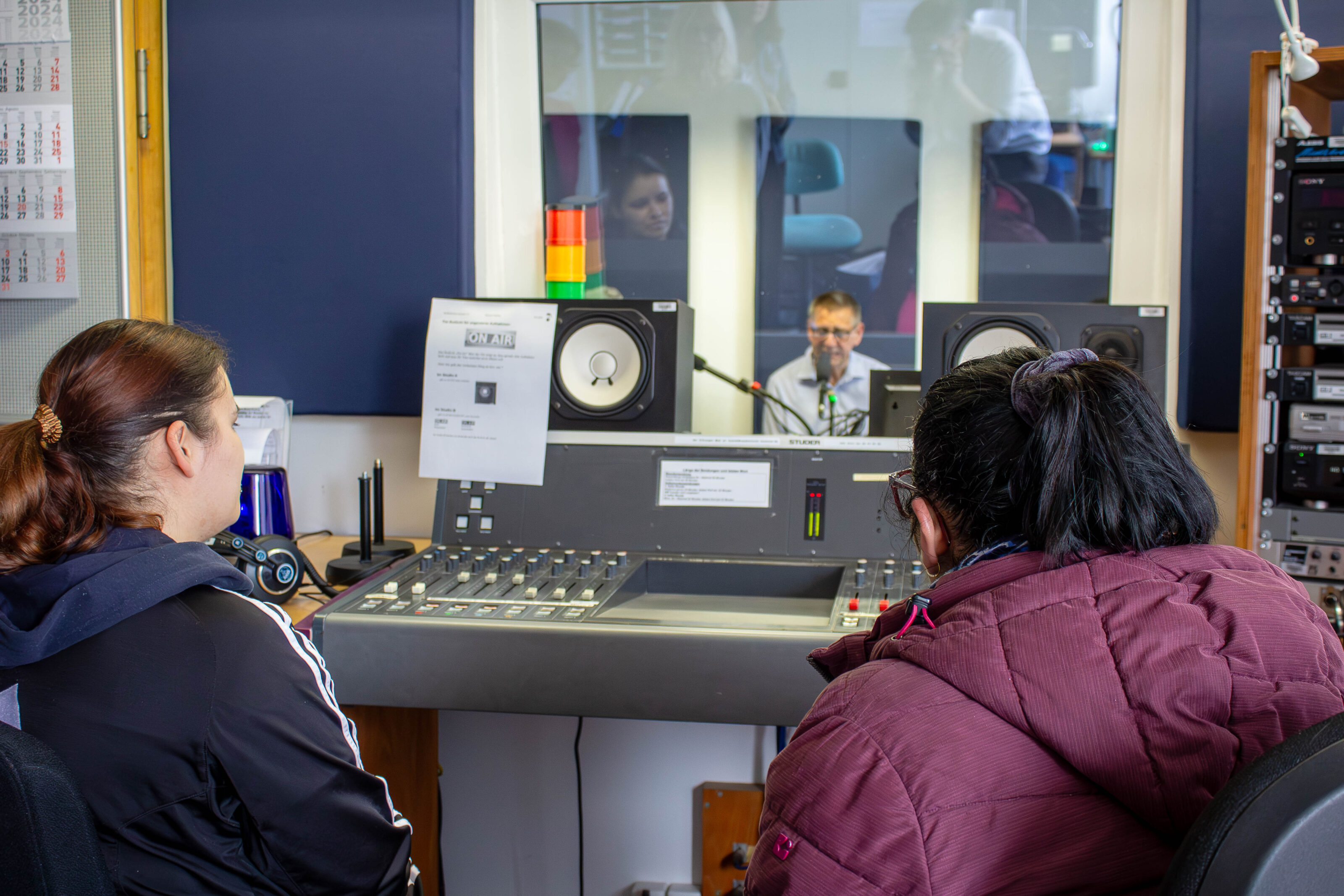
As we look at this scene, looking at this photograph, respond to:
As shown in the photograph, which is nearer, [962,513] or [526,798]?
[962,513]

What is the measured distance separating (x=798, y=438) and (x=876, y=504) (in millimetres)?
197

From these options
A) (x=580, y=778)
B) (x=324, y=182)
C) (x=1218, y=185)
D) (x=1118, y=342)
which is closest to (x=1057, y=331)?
(x=1118, y=342)

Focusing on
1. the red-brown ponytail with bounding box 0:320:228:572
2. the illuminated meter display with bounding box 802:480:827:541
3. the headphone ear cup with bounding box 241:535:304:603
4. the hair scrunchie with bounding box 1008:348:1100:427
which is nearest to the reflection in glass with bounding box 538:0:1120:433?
the illuminated meter display with bounding box 802:480:827:541

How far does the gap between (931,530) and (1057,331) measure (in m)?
1.07

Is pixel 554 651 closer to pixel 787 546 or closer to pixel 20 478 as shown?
pixel 787 546

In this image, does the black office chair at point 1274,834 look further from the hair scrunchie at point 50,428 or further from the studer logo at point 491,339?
the studer logo at point 491,339

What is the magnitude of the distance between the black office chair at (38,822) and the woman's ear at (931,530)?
758 mm

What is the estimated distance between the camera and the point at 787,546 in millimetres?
1828

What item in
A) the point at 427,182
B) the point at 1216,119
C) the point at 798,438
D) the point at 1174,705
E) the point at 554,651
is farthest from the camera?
the point at 427,182

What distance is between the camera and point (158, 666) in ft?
3.01

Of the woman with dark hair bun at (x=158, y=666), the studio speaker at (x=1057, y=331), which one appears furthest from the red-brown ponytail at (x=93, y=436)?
the studio speaker at (x=1057, y=331)

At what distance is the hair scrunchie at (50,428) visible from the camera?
102 cm

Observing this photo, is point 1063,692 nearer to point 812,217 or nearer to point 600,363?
point 600,363

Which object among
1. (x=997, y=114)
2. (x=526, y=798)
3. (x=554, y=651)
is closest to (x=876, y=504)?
(x=554, y=651)
